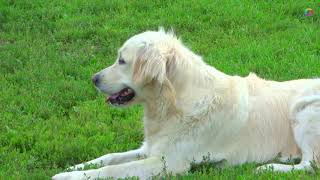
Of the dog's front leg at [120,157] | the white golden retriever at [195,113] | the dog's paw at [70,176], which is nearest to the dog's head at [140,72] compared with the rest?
the white golden retriever at [195,113]

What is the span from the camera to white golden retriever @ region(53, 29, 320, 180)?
605 centimetres

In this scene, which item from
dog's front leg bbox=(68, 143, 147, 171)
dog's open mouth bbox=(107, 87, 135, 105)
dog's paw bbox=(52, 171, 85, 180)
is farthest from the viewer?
dog's front leg bbox=(68, 143, 147, 171)

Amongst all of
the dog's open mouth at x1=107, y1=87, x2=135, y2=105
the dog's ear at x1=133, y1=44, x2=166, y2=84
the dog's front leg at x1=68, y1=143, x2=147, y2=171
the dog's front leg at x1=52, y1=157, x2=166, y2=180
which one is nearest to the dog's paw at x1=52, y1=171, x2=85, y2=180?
the dog's front leg at x1=52, y1=157, x2=166, y2=180

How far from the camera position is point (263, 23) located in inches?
465

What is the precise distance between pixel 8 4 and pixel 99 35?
257cm

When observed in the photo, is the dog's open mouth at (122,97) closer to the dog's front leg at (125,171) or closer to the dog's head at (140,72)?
the dog's head at (140,72)

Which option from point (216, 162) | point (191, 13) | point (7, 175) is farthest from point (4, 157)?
point (191, 13)

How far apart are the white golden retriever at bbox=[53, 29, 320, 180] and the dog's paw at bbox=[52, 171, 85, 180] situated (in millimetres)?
10

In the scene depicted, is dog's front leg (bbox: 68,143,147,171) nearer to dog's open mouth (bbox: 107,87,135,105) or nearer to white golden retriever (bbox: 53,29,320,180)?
white golden retriever (bbox: 53,29,320,180)

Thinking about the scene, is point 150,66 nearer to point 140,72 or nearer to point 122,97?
point 140,72

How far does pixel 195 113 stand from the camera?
6180 mm

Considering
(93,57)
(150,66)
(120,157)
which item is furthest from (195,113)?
(93,57)

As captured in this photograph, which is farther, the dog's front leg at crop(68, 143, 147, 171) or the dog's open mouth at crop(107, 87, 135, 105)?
the dog's front leg at crop(68, 143, 147, 171)

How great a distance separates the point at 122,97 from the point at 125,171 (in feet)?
2.57
